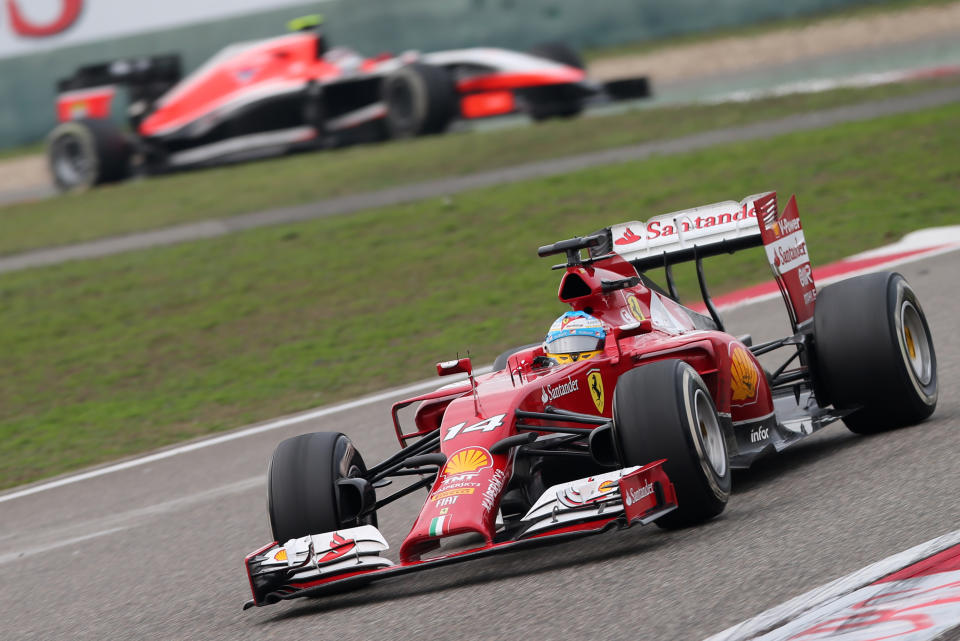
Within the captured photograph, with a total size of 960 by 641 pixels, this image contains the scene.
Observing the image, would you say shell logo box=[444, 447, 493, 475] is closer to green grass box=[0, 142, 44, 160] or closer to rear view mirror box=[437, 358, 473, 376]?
rear view mirror box=[437, 358, 473, 376]

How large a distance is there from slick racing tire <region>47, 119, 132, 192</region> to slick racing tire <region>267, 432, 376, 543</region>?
19978 millimetres

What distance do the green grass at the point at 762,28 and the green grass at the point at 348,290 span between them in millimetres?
11343

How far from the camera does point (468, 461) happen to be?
19.3 feet

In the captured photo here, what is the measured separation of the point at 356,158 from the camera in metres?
23.6

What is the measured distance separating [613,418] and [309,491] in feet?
4.41

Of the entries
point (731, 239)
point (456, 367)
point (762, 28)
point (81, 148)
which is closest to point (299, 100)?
point (81, 148)

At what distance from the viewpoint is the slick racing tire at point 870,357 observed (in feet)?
22.9

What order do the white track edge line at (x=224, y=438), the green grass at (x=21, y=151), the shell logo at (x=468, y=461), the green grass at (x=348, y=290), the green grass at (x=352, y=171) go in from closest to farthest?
the shell logo at (x=468, y=461) < the white track edge line at (x=224, y=438) < the green grass at (x=348, y=290) < the green grass at (x=352, y=171) < the green grass at (x=21, y=151)

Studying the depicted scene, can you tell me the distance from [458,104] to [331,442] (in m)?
18.6

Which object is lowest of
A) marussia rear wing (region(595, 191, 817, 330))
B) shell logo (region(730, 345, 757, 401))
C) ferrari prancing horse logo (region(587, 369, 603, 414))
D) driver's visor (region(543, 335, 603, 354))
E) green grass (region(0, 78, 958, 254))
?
shell logo (region(730, 345, 757, 401))

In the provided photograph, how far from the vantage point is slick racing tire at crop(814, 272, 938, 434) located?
6965mm

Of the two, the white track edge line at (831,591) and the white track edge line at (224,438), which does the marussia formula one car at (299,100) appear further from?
the white track edge line at (831,591)

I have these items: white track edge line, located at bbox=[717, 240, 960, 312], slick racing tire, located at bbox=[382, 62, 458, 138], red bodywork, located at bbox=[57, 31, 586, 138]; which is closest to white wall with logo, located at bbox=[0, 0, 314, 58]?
red bodywork, located at bbox=[57, 31, 586, 138]

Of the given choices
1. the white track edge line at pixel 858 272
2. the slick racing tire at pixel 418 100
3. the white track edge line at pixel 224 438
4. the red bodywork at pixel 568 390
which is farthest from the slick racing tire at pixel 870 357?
the slick racing tire at pixel 418 100
